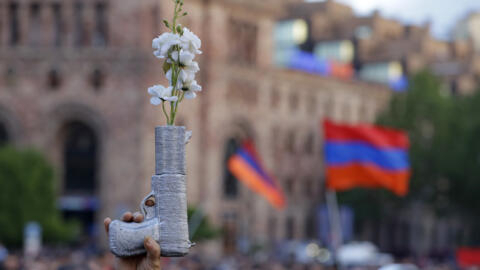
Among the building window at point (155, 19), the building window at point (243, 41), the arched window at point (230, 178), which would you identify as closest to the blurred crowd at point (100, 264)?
the building window at point (155, 19)

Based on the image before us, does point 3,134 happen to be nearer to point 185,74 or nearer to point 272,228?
point 272,228

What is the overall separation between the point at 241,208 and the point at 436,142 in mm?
11014

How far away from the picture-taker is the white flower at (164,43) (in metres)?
6.32

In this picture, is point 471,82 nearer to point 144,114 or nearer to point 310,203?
point 310,203

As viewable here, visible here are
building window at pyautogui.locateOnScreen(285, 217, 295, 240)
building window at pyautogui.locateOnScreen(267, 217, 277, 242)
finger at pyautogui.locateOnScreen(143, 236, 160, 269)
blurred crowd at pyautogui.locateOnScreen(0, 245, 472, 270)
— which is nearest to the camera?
finger at pyautogui.locateOnScreen(143, 236, 160, 269)

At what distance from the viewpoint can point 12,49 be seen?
173ft

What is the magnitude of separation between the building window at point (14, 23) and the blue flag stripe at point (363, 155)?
2977cm

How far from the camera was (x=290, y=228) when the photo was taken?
63969mm

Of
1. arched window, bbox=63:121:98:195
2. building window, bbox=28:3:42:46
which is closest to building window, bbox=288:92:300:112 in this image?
arched window, bbox=63:121:98:195

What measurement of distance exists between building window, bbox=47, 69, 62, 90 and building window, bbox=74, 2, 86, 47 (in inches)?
68.6

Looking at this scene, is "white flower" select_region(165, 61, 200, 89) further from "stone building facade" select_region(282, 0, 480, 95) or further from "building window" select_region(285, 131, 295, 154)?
"stone building facade" select_region(282, 0, 480, 95)

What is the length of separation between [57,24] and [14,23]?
2.18 meters

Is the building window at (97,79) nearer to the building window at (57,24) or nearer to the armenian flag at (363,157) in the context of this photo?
the building window at (57,24)

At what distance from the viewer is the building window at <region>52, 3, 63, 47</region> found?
176ft
